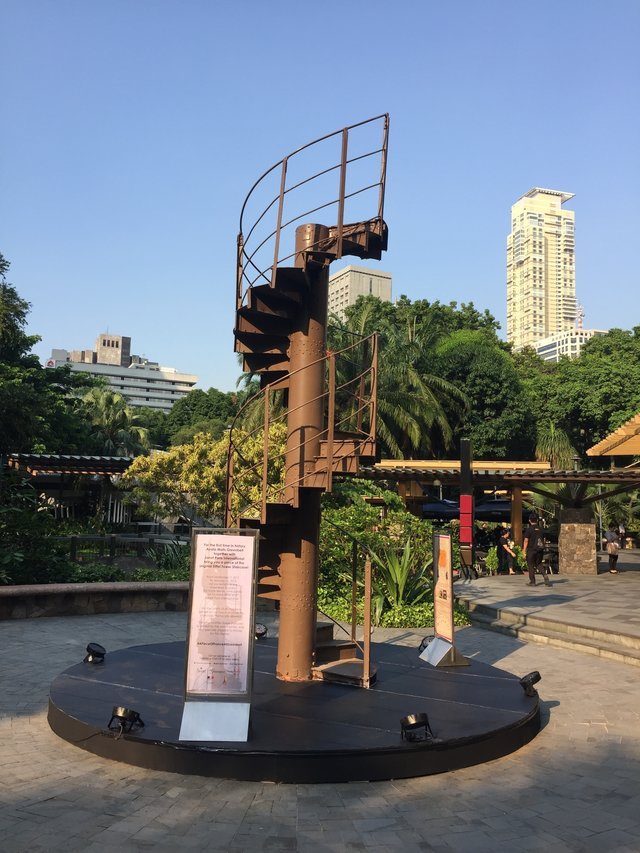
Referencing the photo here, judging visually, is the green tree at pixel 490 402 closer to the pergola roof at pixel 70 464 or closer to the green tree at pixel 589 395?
the green tree at pixel 589 395

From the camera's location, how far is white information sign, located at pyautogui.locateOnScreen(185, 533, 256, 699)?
5.32 metres

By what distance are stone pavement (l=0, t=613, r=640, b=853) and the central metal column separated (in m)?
2.06

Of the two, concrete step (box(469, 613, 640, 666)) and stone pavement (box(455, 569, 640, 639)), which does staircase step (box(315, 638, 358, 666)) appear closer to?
concrete step (box(469, 613, 640, 666))

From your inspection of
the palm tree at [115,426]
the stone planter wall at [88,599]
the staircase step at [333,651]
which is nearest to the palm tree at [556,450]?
the stone planter wall at [88,599]

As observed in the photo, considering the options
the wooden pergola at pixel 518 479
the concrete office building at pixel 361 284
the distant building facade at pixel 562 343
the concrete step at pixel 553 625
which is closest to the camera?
the concrete step at pixel 553 625

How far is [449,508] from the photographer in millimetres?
24500

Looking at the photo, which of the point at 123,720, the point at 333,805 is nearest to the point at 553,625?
the point at 333,805

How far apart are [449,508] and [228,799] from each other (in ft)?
67.2

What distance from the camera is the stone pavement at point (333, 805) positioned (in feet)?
13.5

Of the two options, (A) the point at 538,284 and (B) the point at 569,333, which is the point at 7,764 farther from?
(A) the point at 538,284

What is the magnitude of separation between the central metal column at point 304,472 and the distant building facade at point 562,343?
16900cm

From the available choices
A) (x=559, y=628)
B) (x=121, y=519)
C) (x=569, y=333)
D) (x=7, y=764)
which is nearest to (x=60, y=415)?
(x=121, y=519)

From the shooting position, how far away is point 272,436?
58.5 feet

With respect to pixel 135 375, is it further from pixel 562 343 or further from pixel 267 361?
pixel 267 361
